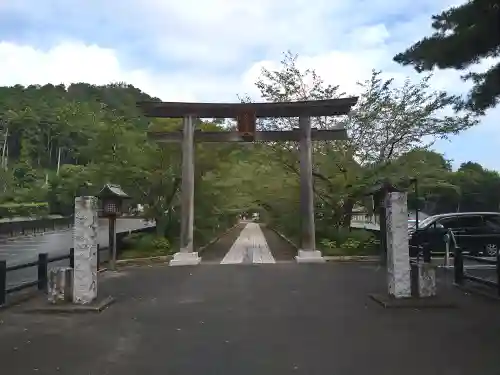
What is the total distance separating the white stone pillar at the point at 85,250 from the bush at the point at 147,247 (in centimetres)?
800

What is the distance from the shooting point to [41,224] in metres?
39.1

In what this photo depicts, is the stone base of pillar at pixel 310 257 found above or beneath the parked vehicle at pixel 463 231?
beneath

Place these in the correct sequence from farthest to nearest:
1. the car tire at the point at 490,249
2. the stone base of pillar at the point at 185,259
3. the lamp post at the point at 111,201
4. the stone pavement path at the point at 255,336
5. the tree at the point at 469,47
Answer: the car tire at the point at 490,249
the stone base of pillar at the point at 185,259
the lamp post at the point at 111,201
the tree at the point at 469,47
the stone pavement path at the point at 255,336

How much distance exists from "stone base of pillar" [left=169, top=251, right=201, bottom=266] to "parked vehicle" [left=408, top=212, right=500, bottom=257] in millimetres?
7027

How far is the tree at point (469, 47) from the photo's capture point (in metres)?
6.85

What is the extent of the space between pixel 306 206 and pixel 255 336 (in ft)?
35.0

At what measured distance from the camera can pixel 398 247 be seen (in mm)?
9336

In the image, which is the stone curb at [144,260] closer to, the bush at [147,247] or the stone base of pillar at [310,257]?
the bush at [147,247]

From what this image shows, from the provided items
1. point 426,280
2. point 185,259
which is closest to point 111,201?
point 185,259

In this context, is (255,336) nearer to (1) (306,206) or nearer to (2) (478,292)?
(2) (478,292)

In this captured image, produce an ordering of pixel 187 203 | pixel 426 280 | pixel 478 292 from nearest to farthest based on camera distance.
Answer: pixel 426 280
pixel 478 292
pixel 187 203

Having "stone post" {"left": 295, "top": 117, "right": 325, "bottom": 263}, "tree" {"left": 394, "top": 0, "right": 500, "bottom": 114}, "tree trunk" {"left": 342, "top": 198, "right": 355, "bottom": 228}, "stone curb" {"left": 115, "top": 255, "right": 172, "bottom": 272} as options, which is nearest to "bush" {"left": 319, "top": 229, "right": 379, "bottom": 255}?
"tree trunk" {"left": 342, "top": 198, "right": 355, "bottom": 228}

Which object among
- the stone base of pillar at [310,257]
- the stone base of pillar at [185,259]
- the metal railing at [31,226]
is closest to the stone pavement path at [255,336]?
the stone base of pillar at [185,259]

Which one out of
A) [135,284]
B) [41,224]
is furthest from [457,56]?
[41,224]
